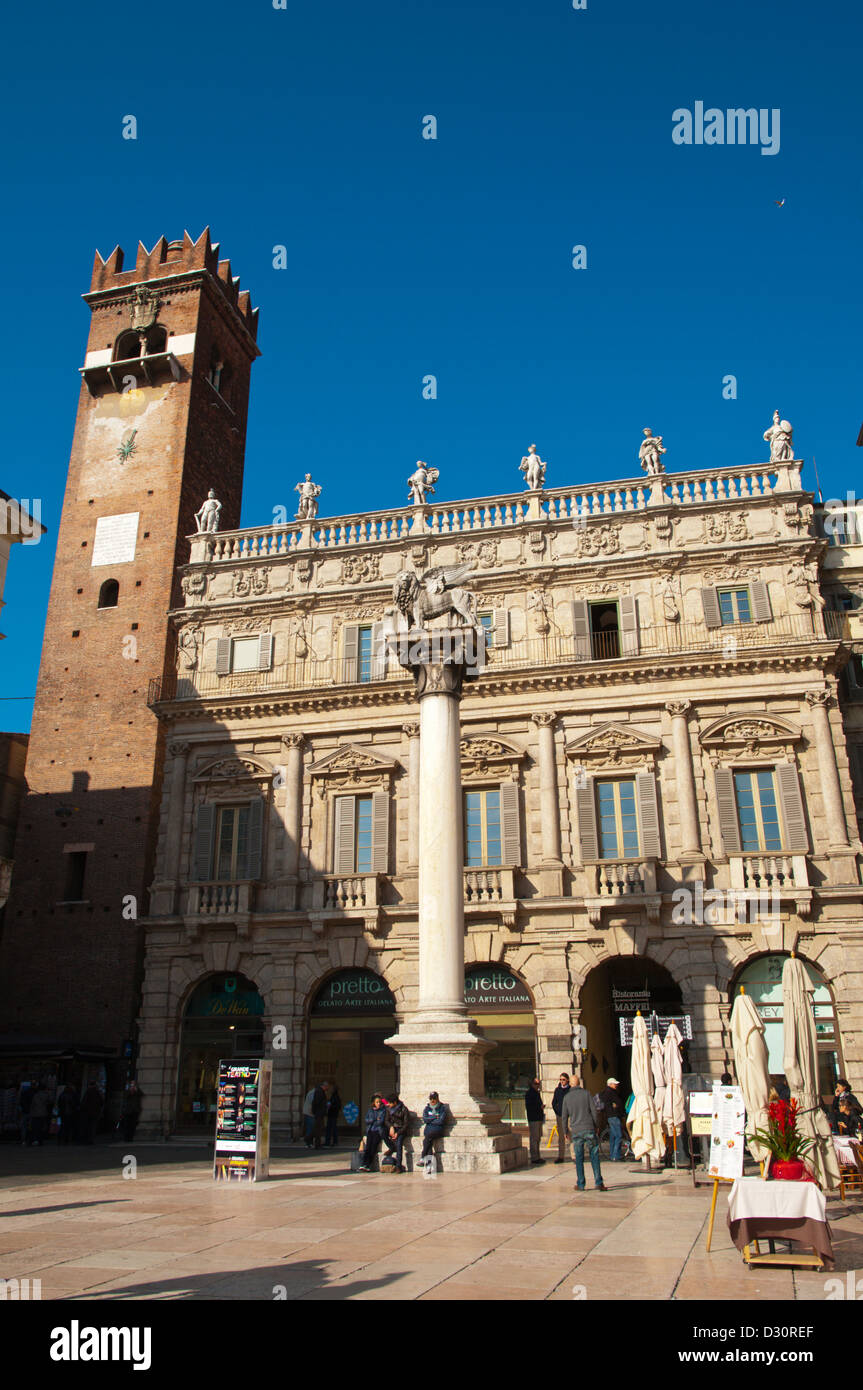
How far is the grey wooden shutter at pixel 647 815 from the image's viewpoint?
28219 millimetres

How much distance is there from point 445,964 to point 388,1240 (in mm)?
8552

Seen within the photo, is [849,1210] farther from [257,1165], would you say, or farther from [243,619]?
[243,619]

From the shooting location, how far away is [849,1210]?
46.1 ft

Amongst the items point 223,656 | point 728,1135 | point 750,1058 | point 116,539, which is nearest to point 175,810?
point 223,656

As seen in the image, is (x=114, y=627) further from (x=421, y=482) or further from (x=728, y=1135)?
(x=728, y=1135)

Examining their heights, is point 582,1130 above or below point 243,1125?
below

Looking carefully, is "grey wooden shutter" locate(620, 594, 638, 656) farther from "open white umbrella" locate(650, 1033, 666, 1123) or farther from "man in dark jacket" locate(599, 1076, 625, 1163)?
"open white umbrella" locate(650, 1033, 666, 1123)

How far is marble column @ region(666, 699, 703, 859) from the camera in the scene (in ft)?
91.5

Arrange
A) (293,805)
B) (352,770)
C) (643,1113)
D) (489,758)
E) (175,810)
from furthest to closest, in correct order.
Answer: (175,810)
(293,805)
(352,770)
(489,758)
(643,1113)

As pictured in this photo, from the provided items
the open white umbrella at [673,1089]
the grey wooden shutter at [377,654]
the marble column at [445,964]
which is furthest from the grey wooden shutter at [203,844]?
the open white umbrella at [673,1089]

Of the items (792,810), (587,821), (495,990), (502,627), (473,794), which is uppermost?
(502,627)

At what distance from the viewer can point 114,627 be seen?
3603cm

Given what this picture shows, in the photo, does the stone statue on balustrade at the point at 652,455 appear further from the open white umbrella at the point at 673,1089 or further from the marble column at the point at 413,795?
the open white umbrella at the point at 673,1089
